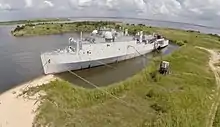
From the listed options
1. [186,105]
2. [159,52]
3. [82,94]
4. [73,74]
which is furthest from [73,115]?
[159,52]

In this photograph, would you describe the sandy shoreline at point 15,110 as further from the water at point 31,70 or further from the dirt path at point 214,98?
the dirt path at point 214,98

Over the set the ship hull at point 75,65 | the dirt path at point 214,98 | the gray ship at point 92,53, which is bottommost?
the dirt path at point 214,98

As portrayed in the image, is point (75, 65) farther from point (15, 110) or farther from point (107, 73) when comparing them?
point (15, 110)

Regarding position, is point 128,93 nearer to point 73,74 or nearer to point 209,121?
point 209,121

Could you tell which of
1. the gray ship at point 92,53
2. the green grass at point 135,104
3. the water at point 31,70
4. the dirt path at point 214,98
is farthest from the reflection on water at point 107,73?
the dirt path at point 214,98

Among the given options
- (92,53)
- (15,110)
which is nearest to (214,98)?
(92,53)

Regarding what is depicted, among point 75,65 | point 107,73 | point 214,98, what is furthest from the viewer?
point 107,73

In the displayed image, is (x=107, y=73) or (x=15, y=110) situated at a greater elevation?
(x=15, y=110)
